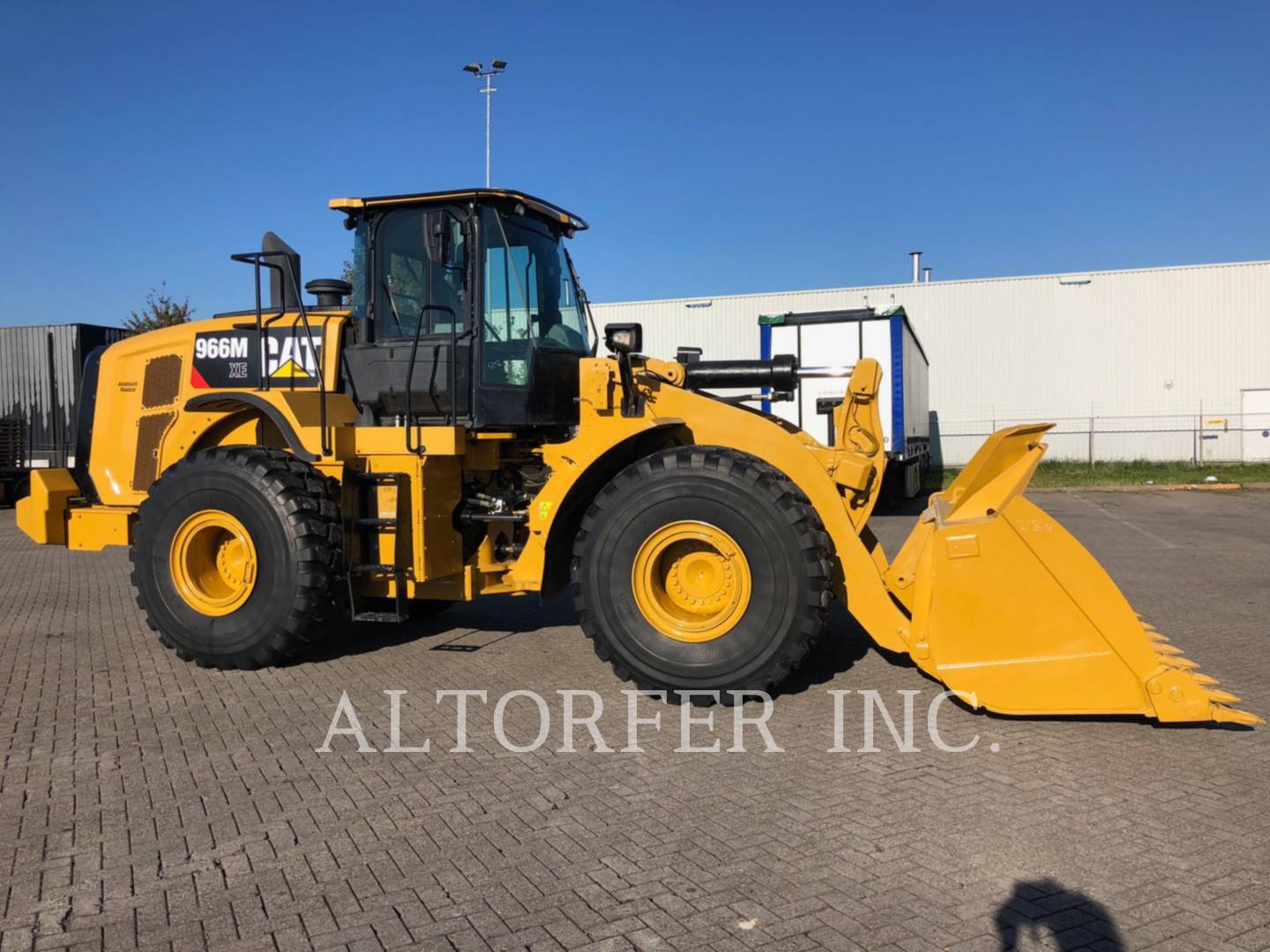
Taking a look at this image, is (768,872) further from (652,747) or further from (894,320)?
(894,320)

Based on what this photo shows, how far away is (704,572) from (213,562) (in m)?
3.47

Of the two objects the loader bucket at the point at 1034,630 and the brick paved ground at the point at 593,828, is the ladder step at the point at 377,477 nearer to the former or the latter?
the brick paved ground at the point at 593,828

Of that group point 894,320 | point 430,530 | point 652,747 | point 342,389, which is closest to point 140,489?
point 342,389

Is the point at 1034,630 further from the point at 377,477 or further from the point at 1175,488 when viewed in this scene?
the point at 1175,488

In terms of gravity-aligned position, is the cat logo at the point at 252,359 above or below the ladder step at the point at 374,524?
above

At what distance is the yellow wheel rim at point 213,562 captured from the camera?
6449mm

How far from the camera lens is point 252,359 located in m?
7.08

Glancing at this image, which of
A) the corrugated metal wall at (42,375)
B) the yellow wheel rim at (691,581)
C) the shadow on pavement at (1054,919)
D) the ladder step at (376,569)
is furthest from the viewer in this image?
the corrugated metal wall at (42,375)

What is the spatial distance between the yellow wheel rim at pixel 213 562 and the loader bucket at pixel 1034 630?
425cm

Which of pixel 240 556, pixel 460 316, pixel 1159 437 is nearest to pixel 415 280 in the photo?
pixel 460 316

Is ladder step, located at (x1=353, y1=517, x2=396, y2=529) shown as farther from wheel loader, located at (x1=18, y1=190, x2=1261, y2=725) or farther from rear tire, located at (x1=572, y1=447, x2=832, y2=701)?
rear tire, located at (x1=572, y1=447, x2=832, y2=701)

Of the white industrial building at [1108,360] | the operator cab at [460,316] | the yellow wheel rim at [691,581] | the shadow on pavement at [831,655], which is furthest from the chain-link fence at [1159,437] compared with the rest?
the yellow wheel rim at [691,581]

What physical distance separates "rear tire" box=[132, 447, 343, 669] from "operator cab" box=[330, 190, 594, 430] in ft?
2.91

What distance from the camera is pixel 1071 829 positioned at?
3.83 meters
